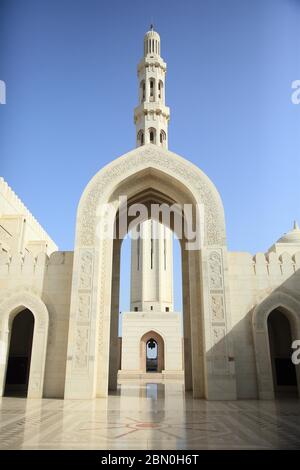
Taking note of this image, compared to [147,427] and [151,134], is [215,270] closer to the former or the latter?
[147,427]

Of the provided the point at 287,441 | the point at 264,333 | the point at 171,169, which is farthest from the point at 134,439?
the point at 171,169

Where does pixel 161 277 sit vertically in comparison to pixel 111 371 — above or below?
above

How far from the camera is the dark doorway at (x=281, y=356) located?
1319 cm

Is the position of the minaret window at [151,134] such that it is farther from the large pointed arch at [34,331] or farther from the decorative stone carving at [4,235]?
the large pointed arch at [34,331]

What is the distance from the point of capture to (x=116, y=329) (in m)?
15.0

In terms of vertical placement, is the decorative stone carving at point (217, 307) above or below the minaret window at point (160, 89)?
below

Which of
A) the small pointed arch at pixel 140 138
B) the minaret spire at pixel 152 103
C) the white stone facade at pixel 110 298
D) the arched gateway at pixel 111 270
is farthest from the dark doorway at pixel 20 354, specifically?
the minaret spire at pixel 152 103

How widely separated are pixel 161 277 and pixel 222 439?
65.2 ft

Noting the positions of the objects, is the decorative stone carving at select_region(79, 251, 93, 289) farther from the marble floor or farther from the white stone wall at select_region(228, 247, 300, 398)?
the white stone wall at select_region(228, 247, 300, 398)

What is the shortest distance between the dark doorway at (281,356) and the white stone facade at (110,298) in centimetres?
17

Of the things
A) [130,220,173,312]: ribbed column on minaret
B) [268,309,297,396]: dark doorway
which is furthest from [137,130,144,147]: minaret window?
[268,309,297,396]: dark doorway

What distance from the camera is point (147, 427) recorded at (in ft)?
19.5
